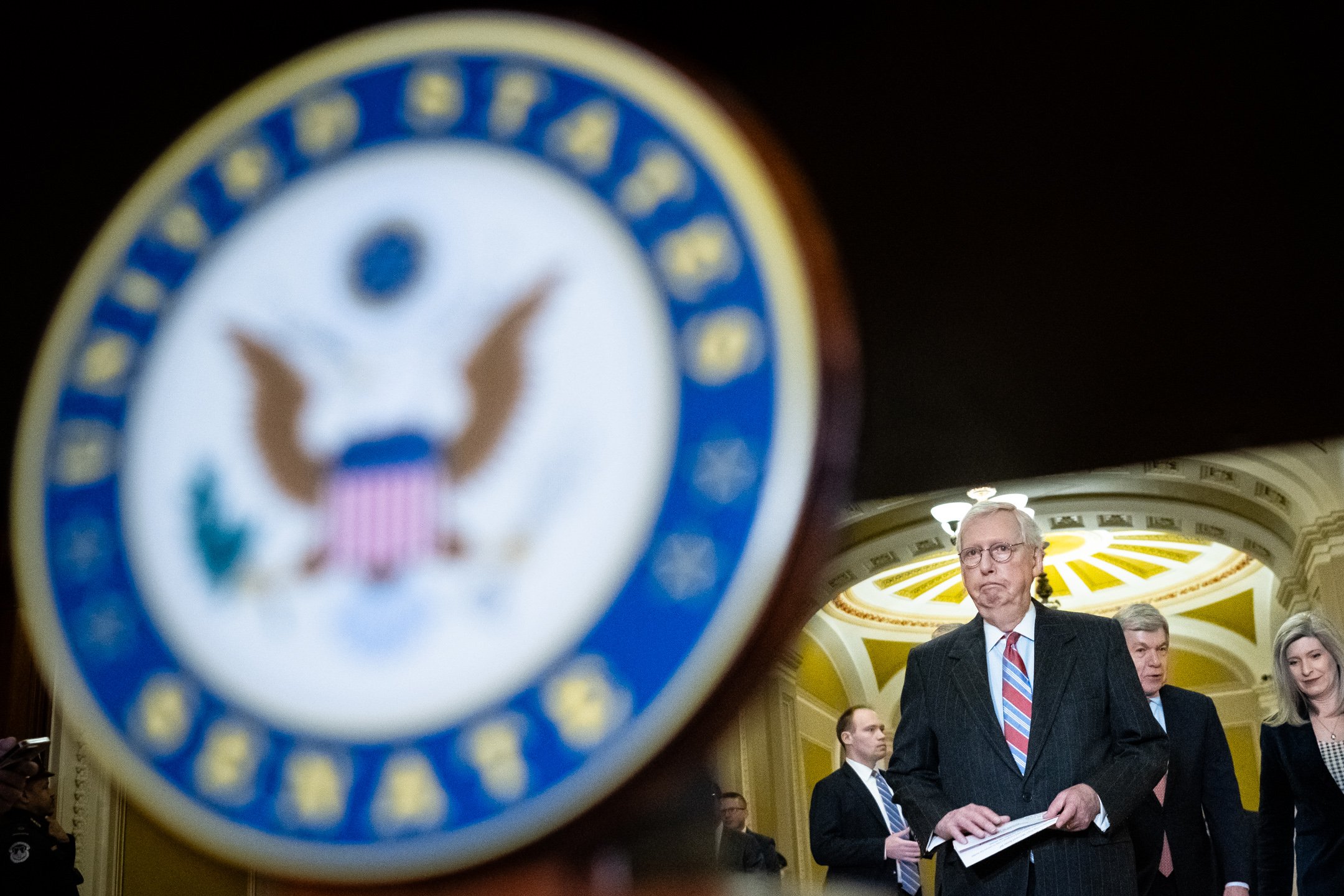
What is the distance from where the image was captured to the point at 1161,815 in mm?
2633

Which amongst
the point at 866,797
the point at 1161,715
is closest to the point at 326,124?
the point at 1161,715

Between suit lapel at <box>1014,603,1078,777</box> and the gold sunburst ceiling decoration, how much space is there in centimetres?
1093

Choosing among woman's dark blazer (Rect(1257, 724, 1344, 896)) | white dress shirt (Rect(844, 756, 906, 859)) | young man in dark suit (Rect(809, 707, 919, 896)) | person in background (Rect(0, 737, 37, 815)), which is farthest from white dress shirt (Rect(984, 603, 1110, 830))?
white dress shirt (Rect(844, 756, 906, 859))

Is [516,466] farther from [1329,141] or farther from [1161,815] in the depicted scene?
[1161,815]

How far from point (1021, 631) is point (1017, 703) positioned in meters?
0.12

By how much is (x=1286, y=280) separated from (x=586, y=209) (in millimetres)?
458

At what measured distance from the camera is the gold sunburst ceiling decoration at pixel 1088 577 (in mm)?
12981

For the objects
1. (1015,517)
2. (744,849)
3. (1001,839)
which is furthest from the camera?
(744,849)

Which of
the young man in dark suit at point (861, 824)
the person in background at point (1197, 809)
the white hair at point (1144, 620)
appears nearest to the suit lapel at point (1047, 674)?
the person in background at point (1197, 809)

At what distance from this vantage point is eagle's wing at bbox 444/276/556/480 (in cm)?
47

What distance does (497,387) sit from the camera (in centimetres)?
48

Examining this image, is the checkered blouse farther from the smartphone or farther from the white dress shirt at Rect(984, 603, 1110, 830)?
the smartphone

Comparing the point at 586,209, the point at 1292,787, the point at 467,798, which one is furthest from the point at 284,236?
the point at 1292,787

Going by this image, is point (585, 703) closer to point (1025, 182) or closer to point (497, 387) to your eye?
point (497, 387)
